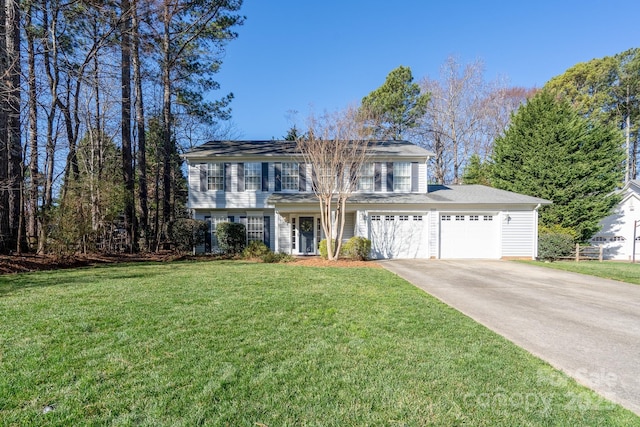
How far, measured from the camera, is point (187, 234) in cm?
1319

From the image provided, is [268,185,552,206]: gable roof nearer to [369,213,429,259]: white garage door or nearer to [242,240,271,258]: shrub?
[369,213,429,259]: white garage door

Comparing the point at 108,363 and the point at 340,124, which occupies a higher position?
the point at 340,124

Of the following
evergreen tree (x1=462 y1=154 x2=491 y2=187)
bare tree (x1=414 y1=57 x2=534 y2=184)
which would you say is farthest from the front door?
bare tree (x1=414 y1=57 x2=534 y2=184)

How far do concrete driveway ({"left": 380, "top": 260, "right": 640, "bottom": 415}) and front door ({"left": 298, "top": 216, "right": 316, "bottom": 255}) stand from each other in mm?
6016

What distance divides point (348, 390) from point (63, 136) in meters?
15.6

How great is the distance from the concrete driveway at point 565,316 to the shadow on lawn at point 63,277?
7.36 meters

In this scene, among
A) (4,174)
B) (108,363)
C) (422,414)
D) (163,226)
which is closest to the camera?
(422,414)

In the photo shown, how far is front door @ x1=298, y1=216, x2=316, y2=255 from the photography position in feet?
44.4

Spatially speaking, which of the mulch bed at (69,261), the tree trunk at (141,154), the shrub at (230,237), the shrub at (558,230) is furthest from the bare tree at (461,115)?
the tree trunk at (141,154)

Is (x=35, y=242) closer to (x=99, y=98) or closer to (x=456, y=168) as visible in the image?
(x=99, y=98)

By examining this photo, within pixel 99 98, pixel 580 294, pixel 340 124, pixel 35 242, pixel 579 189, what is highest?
pixel 99 98

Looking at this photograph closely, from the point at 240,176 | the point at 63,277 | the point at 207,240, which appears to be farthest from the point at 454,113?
the point at 63,277

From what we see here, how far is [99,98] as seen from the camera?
13594 mm

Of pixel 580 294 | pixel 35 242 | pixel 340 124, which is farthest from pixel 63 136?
pixel 580 294
